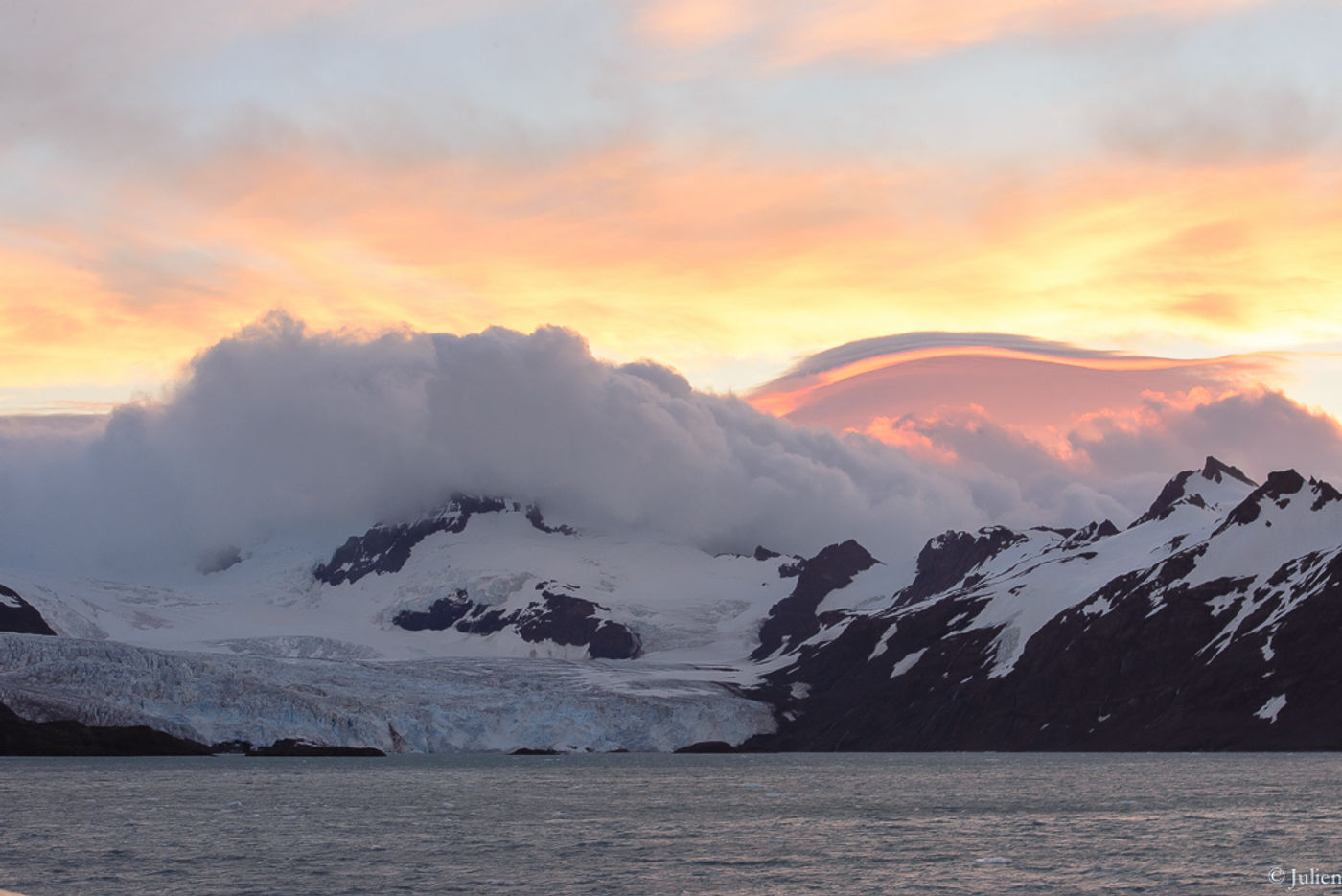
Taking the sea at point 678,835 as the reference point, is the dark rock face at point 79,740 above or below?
below

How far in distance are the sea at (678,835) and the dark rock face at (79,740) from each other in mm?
49344

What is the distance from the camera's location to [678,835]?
80.5 meters

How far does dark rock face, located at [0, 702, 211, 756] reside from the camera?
186 meters

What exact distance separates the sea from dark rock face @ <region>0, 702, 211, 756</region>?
49.3m

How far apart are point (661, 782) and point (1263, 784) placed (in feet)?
176

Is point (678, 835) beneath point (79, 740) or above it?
above

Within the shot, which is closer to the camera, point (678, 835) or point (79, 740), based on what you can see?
point (678, 835)


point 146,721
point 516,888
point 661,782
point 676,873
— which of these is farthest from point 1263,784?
point 146,721

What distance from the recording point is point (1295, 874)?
58219 mm

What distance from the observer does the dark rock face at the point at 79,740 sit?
186 metres

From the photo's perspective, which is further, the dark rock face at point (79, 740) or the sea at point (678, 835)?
the dark rock face at point (79, 740)

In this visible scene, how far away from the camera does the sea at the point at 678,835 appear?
6012 centimetres

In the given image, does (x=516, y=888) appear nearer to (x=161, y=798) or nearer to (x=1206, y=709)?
(x=161, y=798)

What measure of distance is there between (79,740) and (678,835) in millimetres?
134885
